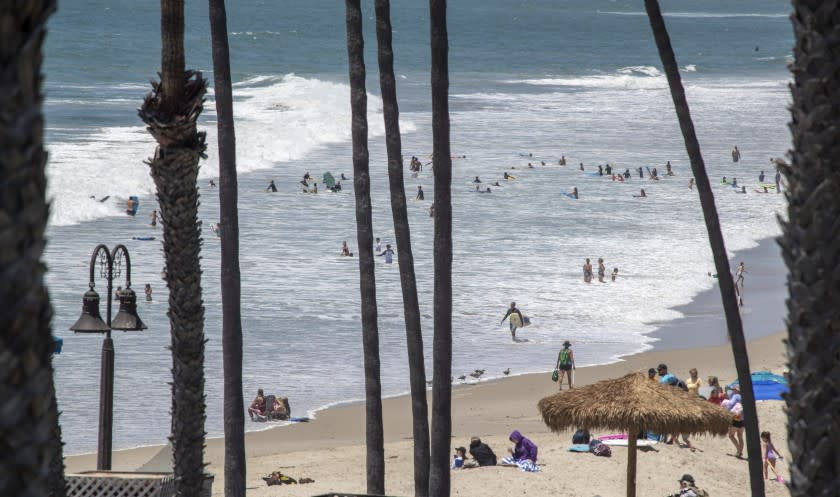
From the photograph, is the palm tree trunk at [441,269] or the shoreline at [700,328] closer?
the palm tree trunk at [441,269]

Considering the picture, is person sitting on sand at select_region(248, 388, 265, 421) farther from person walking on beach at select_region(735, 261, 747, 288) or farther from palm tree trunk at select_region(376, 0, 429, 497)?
person walking on beach at select_region(735, 261, 747, 288)

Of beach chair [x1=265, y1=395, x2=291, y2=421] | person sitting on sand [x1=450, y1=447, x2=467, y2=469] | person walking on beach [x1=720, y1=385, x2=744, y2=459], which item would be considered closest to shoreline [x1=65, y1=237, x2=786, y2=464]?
beach chair [x1=265, y1=395, x2=291, y2=421]

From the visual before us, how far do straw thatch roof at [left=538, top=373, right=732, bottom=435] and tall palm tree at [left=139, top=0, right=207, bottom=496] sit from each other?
7.07 metres

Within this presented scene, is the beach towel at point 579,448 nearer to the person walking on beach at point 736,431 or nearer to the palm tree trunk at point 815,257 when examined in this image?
the person walking on beach at point 736,431

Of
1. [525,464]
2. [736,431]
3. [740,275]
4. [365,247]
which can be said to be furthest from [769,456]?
[740,275]

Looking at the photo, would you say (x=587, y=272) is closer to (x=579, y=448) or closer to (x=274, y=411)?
(x=274, y=411)

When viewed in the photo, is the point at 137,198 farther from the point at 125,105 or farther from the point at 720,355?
the point at 125,105

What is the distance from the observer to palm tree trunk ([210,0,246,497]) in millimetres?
13547

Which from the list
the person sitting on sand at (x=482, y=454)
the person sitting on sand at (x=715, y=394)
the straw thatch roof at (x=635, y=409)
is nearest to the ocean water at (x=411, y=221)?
the person sitting on sand at (x=482, y=454)

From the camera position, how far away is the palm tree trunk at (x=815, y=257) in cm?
545

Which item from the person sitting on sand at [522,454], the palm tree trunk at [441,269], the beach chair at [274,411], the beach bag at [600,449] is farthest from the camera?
the beach chair at [274,411]

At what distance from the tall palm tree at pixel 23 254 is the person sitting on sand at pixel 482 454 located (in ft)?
54.5

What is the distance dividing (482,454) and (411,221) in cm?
2694

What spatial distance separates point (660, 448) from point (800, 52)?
15.4 metres
